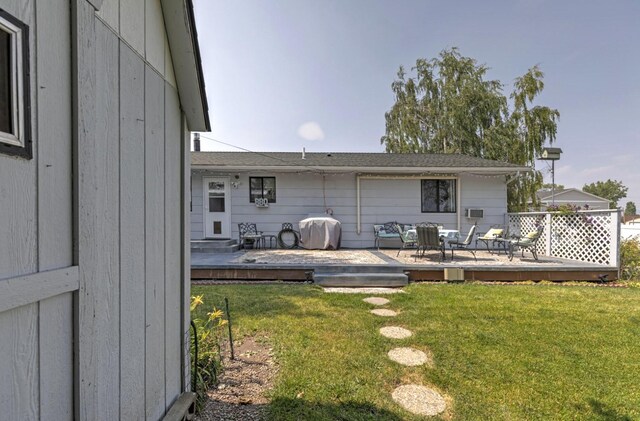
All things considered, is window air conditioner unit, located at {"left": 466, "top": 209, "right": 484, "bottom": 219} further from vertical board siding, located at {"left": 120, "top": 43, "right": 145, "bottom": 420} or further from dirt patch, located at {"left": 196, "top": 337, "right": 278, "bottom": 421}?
vertical board siding, located at {"left": 120, "top": 43, "right": 145, "bottom": 420}

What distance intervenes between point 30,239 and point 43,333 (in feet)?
1.04

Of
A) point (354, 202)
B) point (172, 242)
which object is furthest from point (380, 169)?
point (172, 242)

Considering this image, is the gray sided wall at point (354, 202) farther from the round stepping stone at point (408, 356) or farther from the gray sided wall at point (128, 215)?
the gray sided wall at point (128, 215)

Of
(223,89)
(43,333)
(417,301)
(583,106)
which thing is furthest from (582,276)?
(583,106)

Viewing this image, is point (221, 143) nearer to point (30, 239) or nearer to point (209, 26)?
point (209, 26)

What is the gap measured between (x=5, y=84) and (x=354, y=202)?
934cm

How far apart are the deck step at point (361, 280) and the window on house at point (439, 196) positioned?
15.3ft

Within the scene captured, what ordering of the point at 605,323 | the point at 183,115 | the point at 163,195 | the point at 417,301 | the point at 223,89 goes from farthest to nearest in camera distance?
the point at 223,89
the point at 417,301
the point at 605,323
the point at 183,115
the point at 163,195

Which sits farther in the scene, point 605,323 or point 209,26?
point 209,26

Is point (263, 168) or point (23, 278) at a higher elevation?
point (263, 168)

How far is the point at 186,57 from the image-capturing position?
192 centimetres

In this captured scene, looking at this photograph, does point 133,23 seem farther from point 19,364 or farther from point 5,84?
point 19,364

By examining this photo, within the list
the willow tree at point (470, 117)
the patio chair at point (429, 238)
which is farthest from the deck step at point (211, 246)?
the willow tree at point (470, 117)

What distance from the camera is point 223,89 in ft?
30.3
